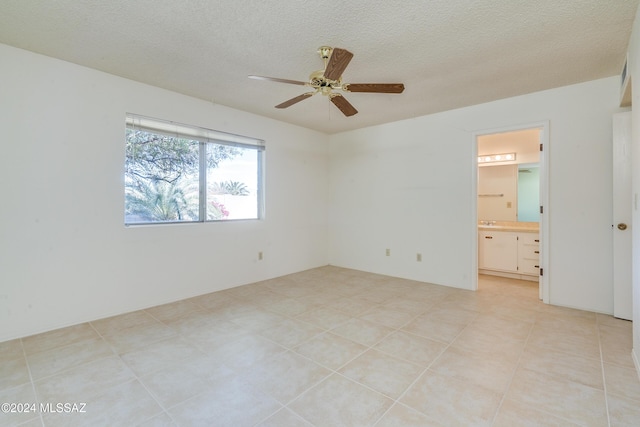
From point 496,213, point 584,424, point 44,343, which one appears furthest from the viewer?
point 496,213

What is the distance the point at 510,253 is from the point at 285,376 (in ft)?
13.5

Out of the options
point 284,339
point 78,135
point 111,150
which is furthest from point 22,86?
point 284,339

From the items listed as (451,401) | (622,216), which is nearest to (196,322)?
(451,401)

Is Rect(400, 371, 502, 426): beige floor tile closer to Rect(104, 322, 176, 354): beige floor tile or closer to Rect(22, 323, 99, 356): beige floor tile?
Rect(104, 322, 176, 354): beige floor tile

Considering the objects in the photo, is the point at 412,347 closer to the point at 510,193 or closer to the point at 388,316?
the point at 388,316

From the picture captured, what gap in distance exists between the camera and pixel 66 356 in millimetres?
2158

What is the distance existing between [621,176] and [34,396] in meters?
5.01

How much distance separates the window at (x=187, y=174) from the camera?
3.17 m

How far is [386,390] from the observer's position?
177 centimetres

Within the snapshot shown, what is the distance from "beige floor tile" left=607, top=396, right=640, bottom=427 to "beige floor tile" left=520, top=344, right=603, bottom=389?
0.42 feet

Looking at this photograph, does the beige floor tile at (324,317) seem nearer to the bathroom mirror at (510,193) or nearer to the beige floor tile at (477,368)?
the beige floor tile at (477,368)

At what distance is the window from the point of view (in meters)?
3.17

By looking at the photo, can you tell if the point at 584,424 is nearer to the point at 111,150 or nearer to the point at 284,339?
the point at 284,339

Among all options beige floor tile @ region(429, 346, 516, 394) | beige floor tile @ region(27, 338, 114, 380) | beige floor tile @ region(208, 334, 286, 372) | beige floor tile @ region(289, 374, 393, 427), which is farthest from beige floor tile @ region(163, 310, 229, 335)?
beige floor tile @ region(429, 346, 516, 394)
